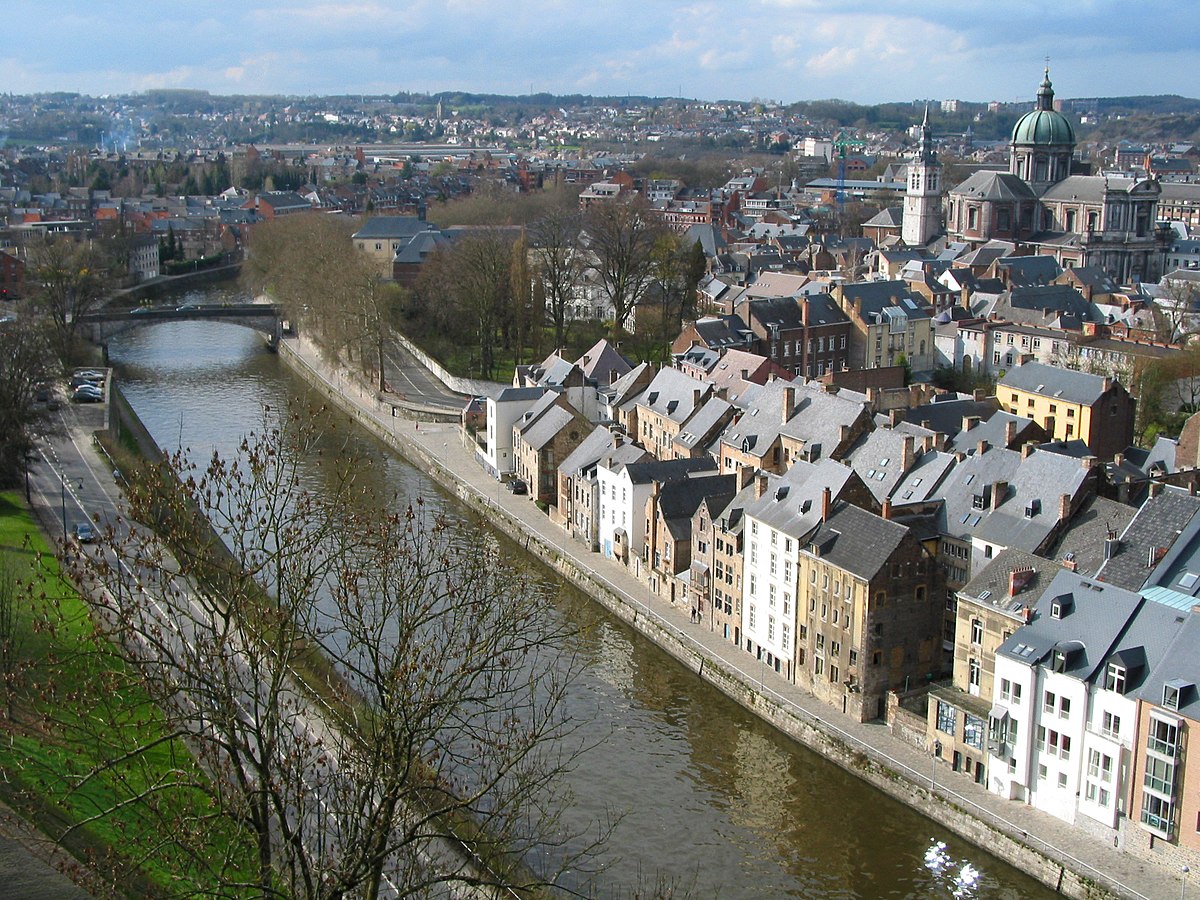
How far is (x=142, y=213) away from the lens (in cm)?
10069

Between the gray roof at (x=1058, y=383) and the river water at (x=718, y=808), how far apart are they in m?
14.8

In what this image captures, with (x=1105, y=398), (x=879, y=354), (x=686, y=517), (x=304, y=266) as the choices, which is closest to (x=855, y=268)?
(x=879, y=354)

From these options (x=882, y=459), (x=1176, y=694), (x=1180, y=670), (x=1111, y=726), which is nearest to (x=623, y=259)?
(x=882, y=459)

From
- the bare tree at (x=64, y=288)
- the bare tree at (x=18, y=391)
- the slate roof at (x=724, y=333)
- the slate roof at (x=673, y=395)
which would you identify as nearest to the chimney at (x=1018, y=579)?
the slate roof at (x=673, y=395)

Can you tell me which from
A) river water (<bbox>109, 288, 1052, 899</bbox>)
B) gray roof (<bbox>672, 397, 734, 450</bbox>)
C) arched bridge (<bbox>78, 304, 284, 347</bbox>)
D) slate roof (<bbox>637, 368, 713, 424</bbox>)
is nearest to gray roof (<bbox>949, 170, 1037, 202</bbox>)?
arched bridge (<bbox>78, 304, 284, 347</bbox>)

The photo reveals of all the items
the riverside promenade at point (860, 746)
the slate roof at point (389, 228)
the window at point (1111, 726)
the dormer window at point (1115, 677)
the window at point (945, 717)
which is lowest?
the riverside promenade at point (860, 746)

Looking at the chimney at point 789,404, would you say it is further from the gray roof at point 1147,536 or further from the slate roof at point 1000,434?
the gray roof at point 1147,536

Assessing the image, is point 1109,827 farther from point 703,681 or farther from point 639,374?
point 639,374

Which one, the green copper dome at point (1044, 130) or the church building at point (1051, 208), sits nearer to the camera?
the church building at point (1051, 208)

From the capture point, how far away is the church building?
6856 cm

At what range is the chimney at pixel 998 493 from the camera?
84.1ft

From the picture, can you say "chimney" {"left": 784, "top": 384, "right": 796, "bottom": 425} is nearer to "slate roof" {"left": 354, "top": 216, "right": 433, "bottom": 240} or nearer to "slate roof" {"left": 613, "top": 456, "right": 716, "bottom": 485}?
"slate roof" {"left": 613, "top": 456, "right": 716, "bottom": 485}

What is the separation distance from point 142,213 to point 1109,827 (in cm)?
9366

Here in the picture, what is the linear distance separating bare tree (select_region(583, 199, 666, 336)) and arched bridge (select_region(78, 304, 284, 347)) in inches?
636
